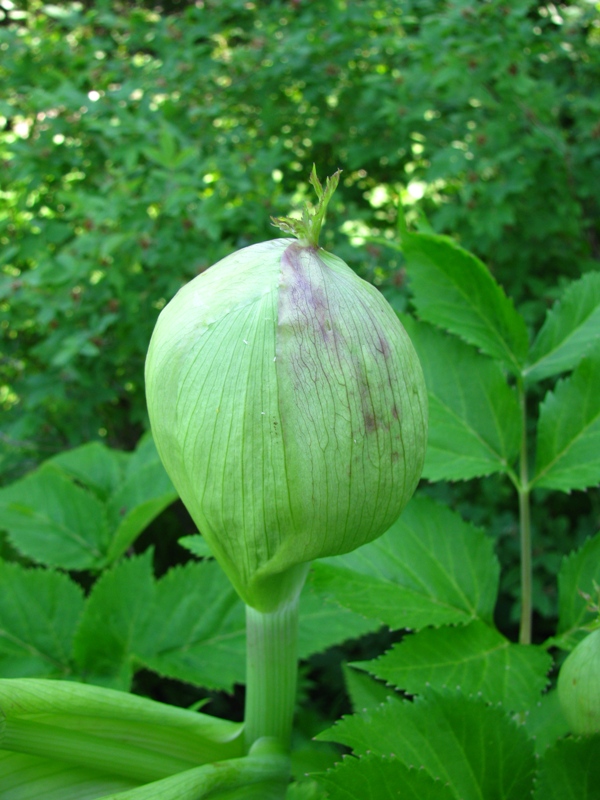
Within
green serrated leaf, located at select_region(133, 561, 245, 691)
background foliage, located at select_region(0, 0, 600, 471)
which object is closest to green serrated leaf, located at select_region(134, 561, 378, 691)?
green serrated leaf, located at select_region(133, 561, 245, 691)

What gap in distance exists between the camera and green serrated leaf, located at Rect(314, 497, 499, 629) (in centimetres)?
59

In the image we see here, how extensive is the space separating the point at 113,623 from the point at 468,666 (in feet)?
1.26

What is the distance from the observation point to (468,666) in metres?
0.59

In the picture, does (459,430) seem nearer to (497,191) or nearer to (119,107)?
(497,191)

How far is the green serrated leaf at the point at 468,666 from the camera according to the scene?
56 centimetres

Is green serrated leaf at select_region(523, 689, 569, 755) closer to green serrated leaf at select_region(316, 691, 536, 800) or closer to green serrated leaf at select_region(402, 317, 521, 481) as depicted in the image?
green serrated leaf at select_region(316, 691, 536, 800)

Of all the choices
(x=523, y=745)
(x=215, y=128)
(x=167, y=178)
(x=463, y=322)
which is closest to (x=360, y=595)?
(x=523, y=745)

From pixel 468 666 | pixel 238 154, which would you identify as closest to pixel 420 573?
pixel 468 666

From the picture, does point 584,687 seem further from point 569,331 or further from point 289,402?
point 569,331

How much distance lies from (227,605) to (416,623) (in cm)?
27

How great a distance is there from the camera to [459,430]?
0.70 metres

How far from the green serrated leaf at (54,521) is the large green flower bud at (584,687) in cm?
60

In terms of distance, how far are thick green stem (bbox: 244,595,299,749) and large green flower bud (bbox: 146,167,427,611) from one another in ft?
0.35

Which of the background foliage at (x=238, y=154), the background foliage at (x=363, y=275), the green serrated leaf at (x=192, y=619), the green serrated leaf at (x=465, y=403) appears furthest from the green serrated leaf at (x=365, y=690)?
the background foliage at (x=238, y=154)
